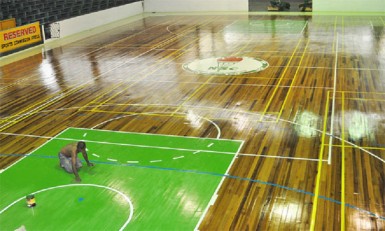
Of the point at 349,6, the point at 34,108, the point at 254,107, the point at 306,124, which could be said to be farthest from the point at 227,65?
the point at 349,6

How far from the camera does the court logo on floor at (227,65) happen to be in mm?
15773

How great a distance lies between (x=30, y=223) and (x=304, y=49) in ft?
46.3

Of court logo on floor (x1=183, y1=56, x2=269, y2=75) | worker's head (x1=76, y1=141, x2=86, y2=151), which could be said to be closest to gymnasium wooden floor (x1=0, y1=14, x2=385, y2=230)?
court logo on floor (x1=183, y1=56, x2=269, y2=75)

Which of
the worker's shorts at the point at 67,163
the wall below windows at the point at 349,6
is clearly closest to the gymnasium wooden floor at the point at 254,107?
the worker's shorts at the point at 67,163

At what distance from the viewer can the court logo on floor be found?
15773 millimetres

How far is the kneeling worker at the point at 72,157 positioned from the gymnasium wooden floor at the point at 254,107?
1455mm

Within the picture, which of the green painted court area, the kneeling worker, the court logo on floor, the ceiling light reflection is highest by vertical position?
the court logo on floor

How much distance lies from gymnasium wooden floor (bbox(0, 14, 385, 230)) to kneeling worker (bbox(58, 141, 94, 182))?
4.77 feet

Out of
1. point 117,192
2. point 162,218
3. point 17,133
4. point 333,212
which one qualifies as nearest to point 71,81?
point 17,133

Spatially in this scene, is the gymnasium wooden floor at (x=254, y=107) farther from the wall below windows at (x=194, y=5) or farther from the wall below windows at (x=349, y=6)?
the wall below windows at (x=194, y=5)

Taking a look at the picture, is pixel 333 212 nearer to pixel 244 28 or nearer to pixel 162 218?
pixel 162 218

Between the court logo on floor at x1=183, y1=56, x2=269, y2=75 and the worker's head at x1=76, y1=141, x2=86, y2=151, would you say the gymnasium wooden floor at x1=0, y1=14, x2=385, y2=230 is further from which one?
the worker's head at x1=76, y1=141, x2=86, y2=151

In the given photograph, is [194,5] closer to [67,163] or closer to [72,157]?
[67,163]

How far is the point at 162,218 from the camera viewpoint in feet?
23.5
